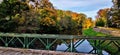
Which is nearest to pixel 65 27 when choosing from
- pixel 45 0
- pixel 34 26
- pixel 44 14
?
pixel 45 0

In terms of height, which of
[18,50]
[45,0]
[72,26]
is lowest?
[72,26]

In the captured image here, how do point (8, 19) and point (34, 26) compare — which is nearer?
point (8, 19)

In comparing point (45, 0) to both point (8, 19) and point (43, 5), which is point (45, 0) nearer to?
point (43, 5)

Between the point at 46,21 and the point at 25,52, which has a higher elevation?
the point at 25,52

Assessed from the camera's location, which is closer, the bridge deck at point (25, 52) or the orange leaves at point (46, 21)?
the bridge deck at point (25, 52)

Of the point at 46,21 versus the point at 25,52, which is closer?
the point at 25,52

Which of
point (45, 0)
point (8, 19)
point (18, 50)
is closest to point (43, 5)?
point (45, 0)

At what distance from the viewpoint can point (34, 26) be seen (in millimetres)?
32969

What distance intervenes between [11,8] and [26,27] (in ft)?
11.0

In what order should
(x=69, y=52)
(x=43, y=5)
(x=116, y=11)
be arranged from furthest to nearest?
(x=116, y=11) → (x=43, y=5) → (x=69, y=52)

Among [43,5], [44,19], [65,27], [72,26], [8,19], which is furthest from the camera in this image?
[72,26]

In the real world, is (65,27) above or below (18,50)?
below

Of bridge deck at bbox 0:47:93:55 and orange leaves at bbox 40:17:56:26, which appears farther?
orange leaves at bbox 40:17:56:26

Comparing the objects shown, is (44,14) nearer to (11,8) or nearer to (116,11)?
(11,8)
